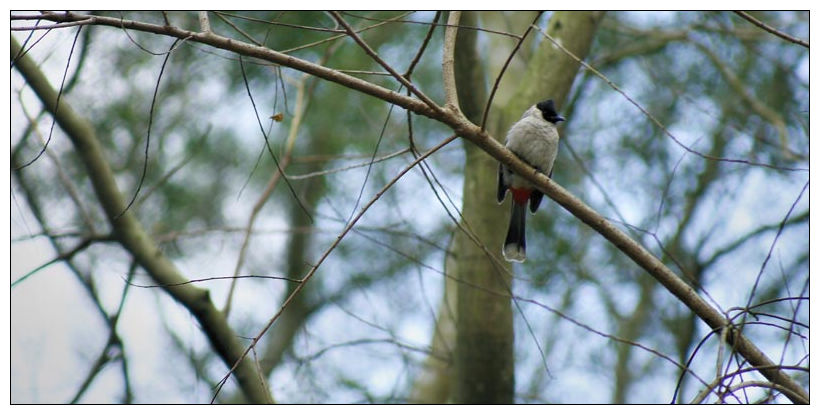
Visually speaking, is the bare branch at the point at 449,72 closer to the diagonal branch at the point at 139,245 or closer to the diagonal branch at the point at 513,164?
the diagonal branch at the point at 513,164

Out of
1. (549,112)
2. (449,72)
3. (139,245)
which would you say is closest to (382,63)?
(449,72)

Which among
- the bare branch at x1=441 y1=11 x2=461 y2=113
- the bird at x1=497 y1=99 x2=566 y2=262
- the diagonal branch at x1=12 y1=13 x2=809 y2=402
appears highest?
the bird at x1=497 y1=99 x2=566 y2=262

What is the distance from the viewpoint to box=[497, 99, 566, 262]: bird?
4086mm

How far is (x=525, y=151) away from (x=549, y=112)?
25 cm

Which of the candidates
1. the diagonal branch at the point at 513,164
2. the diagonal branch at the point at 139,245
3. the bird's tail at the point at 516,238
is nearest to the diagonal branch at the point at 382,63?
the diagonal branch at the point at 513,164

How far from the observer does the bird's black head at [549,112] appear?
164 inches

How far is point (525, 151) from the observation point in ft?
13.5

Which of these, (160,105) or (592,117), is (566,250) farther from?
(160,105)

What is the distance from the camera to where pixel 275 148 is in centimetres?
613

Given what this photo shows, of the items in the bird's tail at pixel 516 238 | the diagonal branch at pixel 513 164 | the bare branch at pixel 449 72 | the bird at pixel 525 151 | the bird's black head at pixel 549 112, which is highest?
the bird's black head at pixel 549 112

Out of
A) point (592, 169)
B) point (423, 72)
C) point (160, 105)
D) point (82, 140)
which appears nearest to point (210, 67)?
point (160, 105)

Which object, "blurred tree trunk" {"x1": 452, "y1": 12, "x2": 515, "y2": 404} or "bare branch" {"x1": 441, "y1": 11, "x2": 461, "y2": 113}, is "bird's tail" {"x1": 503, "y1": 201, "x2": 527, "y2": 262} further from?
"bare branch" {"x1": 441, "y1": 11, "x2": 461, "y2": 113}

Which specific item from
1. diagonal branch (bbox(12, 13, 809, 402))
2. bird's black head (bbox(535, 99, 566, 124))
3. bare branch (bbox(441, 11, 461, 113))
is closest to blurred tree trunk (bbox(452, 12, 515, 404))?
bird's black head (bbox(535, 99, 566, 124))

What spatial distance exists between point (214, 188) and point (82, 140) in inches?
124
